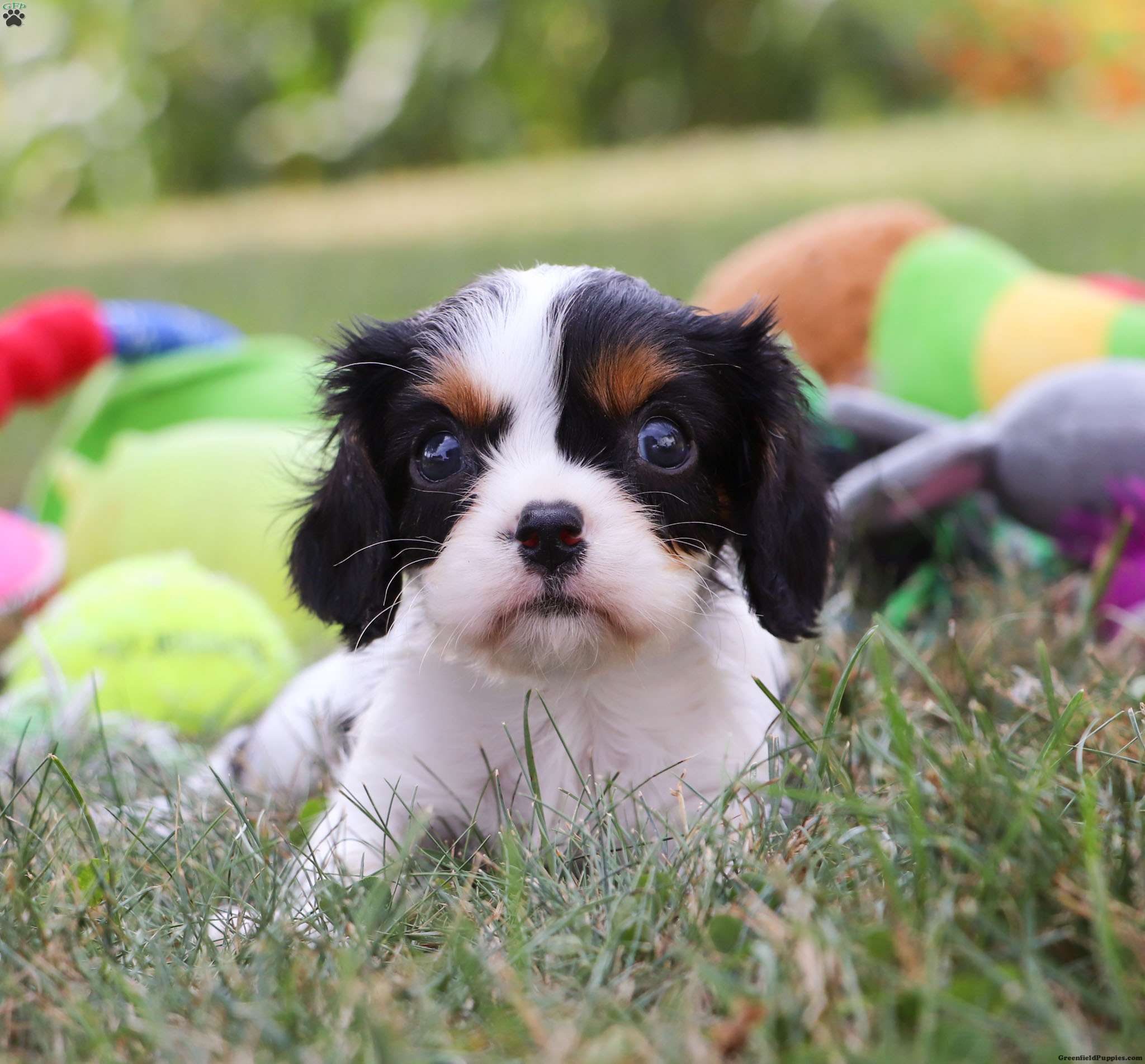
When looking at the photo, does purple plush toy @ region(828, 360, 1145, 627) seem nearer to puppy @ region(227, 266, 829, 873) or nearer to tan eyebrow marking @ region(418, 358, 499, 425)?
puppy @ region(227, 266, 829, 873)

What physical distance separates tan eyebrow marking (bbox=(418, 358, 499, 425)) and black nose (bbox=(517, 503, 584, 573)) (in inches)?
9.6

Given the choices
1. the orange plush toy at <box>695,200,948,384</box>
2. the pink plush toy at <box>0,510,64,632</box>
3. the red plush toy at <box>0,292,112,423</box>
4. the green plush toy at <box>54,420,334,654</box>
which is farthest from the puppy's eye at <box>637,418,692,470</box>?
the red plush toy at <box>0,292,112,423</box>

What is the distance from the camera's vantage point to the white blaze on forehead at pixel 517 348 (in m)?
2.36

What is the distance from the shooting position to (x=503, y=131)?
17562mm

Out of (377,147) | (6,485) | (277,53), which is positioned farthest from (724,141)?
(6,485)

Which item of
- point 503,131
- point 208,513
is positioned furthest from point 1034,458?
point 503,131

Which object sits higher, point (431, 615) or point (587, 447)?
point (587, 447)

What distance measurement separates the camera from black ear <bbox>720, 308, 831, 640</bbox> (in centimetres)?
255

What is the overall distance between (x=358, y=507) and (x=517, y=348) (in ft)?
1.46

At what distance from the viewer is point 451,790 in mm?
2555

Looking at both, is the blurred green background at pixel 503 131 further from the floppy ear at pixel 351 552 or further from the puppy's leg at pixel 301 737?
the floppy ear at pixel 351 552

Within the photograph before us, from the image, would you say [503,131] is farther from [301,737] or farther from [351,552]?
[351,552]

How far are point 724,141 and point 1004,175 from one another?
15.7ft

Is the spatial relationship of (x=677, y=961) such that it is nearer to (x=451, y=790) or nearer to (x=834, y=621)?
(x=451, y=790)
